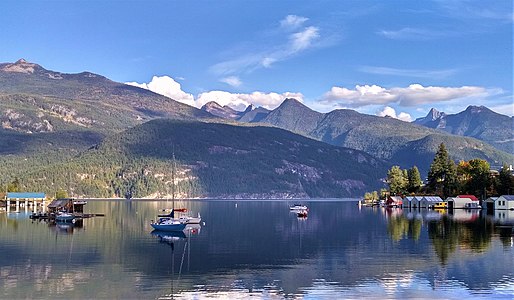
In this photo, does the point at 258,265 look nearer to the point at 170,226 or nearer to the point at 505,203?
the point at 170,226

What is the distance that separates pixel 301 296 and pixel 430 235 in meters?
55.6

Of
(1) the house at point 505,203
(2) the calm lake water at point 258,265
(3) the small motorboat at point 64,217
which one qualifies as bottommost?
(2) the calm lake water at point 258,265

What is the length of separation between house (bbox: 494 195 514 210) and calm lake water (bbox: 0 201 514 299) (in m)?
100

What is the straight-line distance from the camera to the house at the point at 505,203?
196 meters

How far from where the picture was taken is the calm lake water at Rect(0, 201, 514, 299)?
162ft

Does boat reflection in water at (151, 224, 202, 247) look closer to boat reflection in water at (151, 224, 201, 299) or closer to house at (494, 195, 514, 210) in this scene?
boat reflection in water at (151, 224, 201, 299)

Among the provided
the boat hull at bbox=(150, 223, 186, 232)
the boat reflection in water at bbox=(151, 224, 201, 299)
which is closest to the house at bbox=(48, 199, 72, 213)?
the boat reflection in water at bbox=(151, 224, 201, 299)

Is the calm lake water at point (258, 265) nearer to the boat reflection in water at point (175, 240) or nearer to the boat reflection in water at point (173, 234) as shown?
the boat reflection in water at point (175, 240)

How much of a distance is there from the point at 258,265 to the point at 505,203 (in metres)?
154

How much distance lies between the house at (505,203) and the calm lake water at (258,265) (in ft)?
329

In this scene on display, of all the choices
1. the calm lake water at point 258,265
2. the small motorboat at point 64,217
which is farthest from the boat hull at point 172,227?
the small motorboat at point 64,217

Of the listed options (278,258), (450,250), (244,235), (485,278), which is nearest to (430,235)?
(450,250)

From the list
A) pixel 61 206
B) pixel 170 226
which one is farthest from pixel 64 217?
pixel 170 226

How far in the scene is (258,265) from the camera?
64.4 meters
